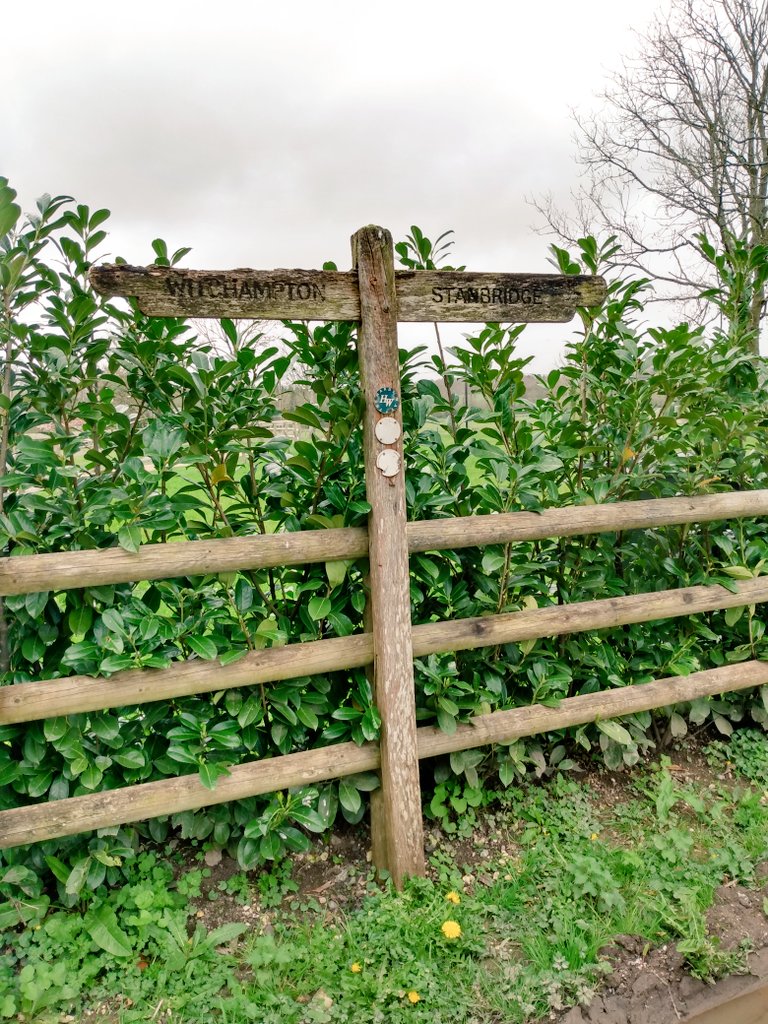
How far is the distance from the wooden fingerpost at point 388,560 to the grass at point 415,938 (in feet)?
0.69

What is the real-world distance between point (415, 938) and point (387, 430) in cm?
160

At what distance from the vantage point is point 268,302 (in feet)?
7.25

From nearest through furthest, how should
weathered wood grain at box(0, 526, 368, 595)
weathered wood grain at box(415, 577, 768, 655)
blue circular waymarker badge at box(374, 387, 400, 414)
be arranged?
1. weathered wood grain at box(0, 526, 368, 595)
2. blue circular waymarker badge at box(374, 387, 400, 414)
3. weathered wood grain at box(415, 577, 768, 655)

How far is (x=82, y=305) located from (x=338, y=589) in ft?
4.02

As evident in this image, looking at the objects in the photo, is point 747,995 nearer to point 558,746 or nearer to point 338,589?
point 558,746

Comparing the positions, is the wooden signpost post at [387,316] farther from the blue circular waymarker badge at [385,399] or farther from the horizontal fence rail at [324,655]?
the horizontal fence rail at [324,655]

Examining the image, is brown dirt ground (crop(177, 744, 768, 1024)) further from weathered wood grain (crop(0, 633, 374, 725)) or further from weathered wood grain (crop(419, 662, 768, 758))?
weathered wood grain (crop(0, 633, 374, 725))

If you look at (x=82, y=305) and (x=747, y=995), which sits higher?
(x=82, y=305)

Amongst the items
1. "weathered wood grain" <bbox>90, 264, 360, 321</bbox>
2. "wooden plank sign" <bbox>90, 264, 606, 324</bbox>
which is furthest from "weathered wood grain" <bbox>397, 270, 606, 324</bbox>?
"weathered wood grain" <bbox>90, 264, 360, 321</bbox>

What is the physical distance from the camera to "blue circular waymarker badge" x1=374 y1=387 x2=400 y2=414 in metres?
2.29

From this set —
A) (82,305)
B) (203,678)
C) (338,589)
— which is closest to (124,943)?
(203,678)

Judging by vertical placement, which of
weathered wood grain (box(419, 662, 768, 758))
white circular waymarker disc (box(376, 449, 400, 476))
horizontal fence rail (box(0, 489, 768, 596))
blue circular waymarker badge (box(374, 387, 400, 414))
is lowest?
weathered wood grain (box(419, 662, 768, 758))

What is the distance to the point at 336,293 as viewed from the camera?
2256 millimetres

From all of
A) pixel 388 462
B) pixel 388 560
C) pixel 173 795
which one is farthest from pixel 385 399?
pixel 173 795
